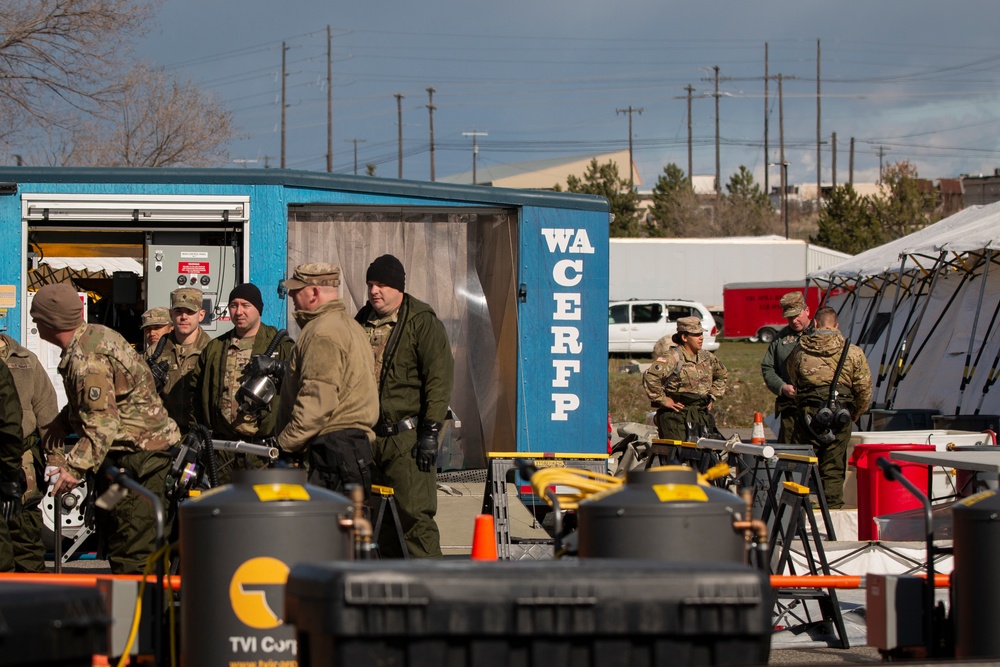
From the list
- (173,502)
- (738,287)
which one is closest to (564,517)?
(173,502)


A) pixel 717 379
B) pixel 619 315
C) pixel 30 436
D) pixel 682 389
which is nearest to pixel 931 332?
pixel 717 379

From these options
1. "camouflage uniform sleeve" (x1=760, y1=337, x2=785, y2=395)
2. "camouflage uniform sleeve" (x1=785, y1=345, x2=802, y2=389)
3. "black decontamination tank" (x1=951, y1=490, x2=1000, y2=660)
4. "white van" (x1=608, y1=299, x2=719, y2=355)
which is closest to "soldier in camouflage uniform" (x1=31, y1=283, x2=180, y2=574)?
"black decontamination tank" (x1=951, y1=490, x2=1000, y2=660)

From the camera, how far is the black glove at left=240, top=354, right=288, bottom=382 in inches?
280

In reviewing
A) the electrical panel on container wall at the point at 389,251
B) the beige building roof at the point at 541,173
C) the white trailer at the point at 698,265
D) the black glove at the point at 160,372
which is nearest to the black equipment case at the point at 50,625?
the black glove at the point at 160,372

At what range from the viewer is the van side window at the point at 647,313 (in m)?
34.6

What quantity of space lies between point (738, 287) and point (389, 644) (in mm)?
37663

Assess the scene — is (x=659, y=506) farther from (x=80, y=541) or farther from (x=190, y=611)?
(x=80, y=541)

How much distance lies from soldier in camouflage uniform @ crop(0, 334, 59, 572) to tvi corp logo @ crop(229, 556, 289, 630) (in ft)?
11.8

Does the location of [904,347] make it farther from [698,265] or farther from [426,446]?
[698,265]

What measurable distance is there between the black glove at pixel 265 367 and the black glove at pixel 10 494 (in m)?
1.39

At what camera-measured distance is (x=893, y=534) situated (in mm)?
7668

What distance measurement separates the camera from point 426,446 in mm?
7168

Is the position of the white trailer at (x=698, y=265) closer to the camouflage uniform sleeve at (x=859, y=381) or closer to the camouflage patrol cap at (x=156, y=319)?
the camouflage uniform sleeve at (x=859, y=381)

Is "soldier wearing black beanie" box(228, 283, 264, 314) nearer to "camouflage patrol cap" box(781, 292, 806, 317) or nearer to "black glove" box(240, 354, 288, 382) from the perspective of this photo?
"black glove" box(240, 354, 288, 382)
